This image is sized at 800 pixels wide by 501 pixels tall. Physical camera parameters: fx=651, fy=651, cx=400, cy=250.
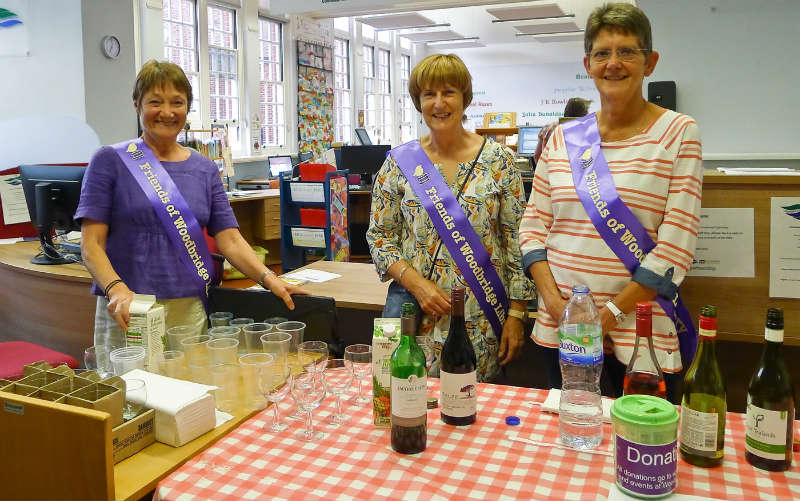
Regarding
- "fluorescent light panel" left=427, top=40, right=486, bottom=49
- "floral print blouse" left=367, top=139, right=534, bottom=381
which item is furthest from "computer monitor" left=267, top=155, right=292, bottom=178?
"fluorescent light panel" left=427, top=40, right=486, bottom=49

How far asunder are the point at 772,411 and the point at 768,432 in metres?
0.04

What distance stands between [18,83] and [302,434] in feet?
19.1

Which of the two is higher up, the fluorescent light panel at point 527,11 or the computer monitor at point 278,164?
the fluorescent light panel at point 527,11

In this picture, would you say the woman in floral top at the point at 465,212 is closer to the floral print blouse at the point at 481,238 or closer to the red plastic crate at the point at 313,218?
the floral print blouse at the point at 481,238

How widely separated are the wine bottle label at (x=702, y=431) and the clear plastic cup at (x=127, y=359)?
1.29 metres

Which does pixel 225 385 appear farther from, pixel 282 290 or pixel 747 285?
pixel 747 285

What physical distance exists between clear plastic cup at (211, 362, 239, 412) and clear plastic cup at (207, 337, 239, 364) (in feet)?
0.05

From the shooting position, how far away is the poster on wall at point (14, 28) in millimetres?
5816

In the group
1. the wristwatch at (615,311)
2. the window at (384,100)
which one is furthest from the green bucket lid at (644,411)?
the window at (384,100)

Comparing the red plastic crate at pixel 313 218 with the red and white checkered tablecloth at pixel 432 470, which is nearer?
the red and white checkered tablecloth at pixel 432 470

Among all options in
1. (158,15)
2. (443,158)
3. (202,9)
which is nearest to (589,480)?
(443,158)

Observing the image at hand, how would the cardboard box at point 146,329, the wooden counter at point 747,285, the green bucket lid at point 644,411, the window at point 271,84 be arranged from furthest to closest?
the window at point 271,84 → the wooden counter at point 747,285 → the cardboard box at point 146,329 → the green bucket lid at point 644,411

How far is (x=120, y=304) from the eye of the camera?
73.6 inches

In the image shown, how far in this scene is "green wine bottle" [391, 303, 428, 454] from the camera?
129 centimetres
